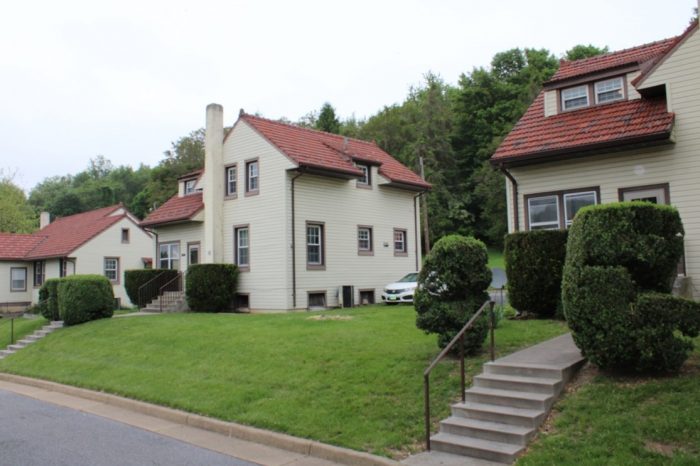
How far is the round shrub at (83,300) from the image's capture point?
20328 mm

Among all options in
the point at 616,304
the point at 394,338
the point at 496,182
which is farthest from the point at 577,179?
the point at 496,182

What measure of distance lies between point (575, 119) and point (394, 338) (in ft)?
28.7

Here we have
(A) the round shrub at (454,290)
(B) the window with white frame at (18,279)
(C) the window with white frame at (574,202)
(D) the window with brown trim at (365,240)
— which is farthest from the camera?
(B) the window with white frame at (18,279)

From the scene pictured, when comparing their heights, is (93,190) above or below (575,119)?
above

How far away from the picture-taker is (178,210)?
88.8ft

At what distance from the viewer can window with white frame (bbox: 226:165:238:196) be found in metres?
24.7

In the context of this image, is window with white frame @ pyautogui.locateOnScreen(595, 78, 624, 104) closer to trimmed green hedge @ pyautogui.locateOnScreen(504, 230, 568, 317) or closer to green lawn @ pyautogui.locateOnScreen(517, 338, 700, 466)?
trimmed green hedge @ pyautogui.locateOnScreen(504, 230, 568, 317)

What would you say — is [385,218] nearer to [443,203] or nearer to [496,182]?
[496,182]

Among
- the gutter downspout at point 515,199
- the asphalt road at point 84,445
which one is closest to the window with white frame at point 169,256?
the gutter downspout at point 515,199

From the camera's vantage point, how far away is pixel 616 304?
7.66 meters

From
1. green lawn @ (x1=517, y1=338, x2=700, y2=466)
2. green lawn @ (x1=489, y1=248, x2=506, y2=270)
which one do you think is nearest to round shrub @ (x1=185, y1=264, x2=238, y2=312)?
green lawn @ (x1=517, y1=338, x2=700, y2=466)

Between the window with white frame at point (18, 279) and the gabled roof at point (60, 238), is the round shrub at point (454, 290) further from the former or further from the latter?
the window with white frame at point (18, 279)

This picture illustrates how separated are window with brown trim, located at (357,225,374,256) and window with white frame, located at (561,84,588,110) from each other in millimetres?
10933

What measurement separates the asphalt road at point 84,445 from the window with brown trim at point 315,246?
13.4m
